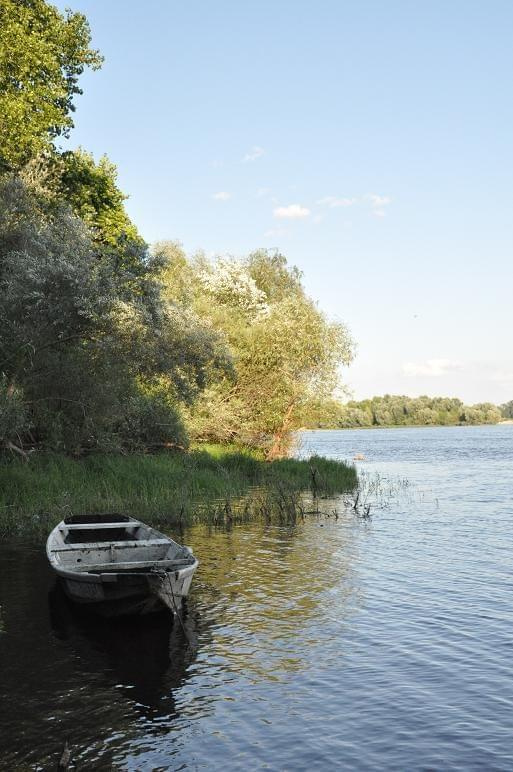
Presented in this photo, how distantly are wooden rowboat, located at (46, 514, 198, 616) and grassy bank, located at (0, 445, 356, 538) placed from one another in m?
6.63

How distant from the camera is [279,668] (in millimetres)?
13195

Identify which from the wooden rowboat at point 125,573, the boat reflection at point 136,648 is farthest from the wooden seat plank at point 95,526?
the boat reflection at point 136,648

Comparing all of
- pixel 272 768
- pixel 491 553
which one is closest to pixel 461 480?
pixel 491 553

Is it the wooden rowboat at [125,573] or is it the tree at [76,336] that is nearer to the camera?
the wooden rowboat at [125,573]

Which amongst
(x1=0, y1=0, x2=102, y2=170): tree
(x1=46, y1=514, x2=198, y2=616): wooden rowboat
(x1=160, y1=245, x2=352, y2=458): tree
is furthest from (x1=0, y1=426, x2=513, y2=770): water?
(x1=160, y1=245, x2=352, y2=458): tree

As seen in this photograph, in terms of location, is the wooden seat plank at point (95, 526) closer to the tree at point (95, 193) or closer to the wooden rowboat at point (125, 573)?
the wooden rowboat at point (125, 573)

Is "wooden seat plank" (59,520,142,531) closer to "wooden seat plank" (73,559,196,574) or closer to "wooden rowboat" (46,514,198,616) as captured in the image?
"wooden rowboat" (46,514,198,616)

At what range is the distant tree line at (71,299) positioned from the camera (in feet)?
81.6

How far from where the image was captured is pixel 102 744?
10156 mm

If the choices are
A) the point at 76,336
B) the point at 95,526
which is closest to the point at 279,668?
the point at 95,526

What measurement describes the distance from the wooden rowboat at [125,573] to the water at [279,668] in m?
0.69

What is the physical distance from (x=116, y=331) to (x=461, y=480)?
30.4 m

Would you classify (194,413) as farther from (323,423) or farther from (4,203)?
(4,203)

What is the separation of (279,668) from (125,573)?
365 centimetres
